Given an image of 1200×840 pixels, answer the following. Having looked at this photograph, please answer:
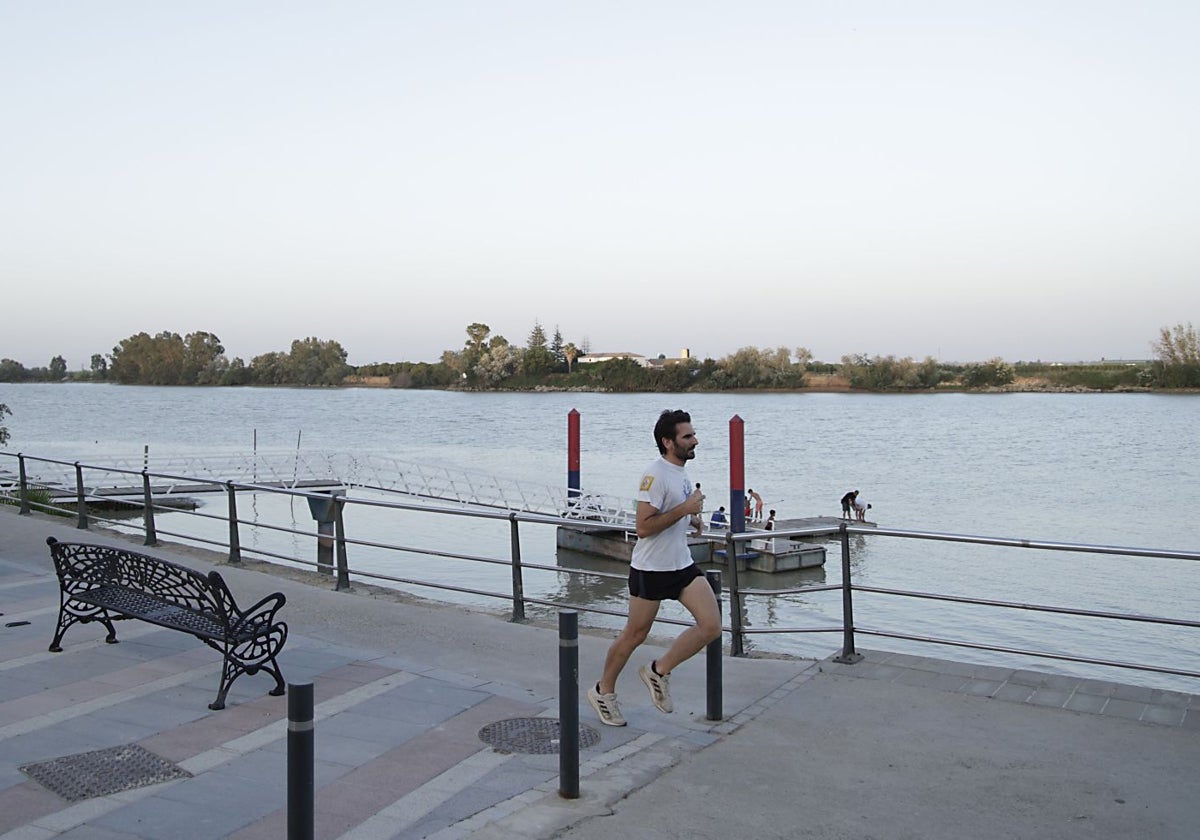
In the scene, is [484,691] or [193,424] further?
[193,424]

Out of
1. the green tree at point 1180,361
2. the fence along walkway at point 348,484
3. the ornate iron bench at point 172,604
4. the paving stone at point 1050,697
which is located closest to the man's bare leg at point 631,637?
the ornate iron bench at point 172,604

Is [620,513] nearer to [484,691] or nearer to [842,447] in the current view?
[484,691]

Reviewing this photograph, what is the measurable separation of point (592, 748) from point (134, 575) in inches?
135

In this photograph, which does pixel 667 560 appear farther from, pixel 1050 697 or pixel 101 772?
pixel 101 772

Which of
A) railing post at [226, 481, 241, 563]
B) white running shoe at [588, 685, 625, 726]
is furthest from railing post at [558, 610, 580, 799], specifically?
railing post at [226, 481, 241, 563]

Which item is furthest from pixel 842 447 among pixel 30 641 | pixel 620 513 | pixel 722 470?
pixel 30 641

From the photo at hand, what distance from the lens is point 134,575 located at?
6926 millimetres

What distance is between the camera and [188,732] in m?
5.74

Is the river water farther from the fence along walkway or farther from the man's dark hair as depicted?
the man's dark hair

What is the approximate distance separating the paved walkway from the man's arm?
117cm

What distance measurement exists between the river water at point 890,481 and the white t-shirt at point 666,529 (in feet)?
43.1

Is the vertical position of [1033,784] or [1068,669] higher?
[1033,784]

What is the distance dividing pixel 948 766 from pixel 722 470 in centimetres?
5363

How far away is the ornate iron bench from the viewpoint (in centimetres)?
612
